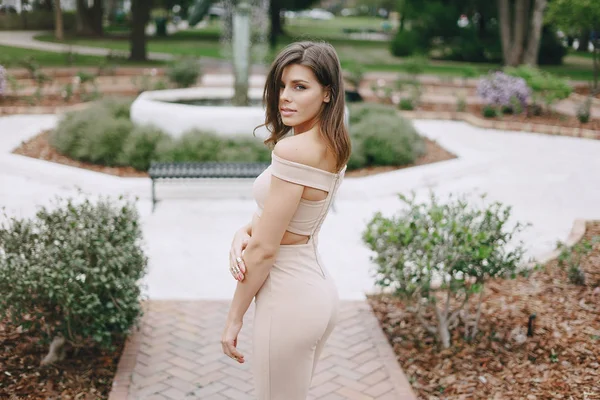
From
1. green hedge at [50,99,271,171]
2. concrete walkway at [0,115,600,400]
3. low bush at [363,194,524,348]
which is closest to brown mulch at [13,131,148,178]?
green hedge at [50,99,271,171]

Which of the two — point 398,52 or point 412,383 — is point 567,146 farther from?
point 398,52

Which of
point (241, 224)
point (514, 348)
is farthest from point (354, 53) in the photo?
point (514, 348)

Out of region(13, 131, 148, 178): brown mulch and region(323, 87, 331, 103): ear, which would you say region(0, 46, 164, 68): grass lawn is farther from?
region(323, 87, 331, 103): ear

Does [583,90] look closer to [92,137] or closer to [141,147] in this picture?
[141,147]

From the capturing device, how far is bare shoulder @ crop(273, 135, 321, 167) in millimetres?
2260

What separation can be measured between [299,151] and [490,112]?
13.8m

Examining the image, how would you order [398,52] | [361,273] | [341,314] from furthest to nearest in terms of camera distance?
1. [398,52]
2. [361,273]
3. [341,314]

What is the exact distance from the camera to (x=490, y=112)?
15.3 meters

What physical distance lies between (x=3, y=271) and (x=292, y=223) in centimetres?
228

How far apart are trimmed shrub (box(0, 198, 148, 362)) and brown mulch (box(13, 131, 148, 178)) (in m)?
5.21

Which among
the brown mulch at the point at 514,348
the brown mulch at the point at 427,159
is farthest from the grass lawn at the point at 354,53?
the brown mulch at the point at 514,348

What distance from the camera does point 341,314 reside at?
5.22 metres

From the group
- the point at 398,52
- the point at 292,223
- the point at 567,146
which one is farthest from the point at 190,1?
the point at 292,223

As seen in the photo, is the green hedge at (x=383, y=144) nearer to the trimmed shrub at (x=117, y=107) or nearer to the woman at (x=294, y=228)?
the trimmed shrub at (x=117, y=107)
